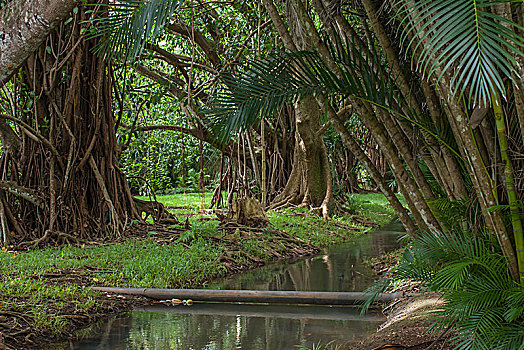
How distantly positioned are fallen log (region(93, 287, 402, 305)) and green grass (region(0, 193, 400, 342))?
0.84 feet

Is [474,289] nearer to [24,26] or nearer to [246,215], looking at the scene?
[24,26]

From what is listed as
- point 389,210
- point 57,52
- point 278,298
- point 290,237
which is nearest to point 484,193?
point 278,298

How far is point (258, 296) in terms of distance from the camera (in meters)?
4.04

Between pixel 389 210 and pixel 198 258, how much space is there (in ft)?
27.6

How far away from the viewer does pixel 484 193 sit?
97.7 inches

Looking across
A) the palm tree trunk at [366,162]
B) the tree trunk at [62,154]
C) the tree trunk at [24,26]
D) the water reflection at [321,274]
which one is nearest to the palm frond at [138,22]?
the tree trunk at [24,26]

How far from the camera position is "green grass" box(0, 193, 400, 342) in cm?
383

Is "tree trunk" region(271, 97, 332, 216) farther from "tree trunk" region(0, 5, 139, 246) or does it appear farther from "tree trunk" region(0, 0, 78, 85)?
"tree trunk" region(0, 0, 78, 85)

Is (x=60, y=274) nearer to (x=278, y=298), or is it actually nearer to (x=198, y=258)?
(x=198, y=258)

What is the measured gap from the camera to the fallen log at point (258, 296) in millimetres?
3887

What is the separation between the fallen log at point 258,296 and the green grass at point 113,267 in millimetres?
255

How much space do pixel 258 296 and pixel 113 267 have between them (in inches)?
66.1

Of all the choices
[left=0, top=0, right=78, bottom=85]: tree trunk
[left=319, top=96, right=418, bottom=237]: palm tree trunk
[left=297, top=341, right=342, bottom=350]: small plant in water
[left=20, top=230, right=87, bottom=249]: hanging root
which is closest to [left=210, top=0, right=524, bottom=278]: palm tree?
[left=319, top=96, right=418, bottom=237]: palm tree trunk

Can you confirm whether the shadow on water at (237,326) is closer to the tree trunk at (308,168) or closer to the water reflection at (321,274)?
the water reflection at (321,274)
